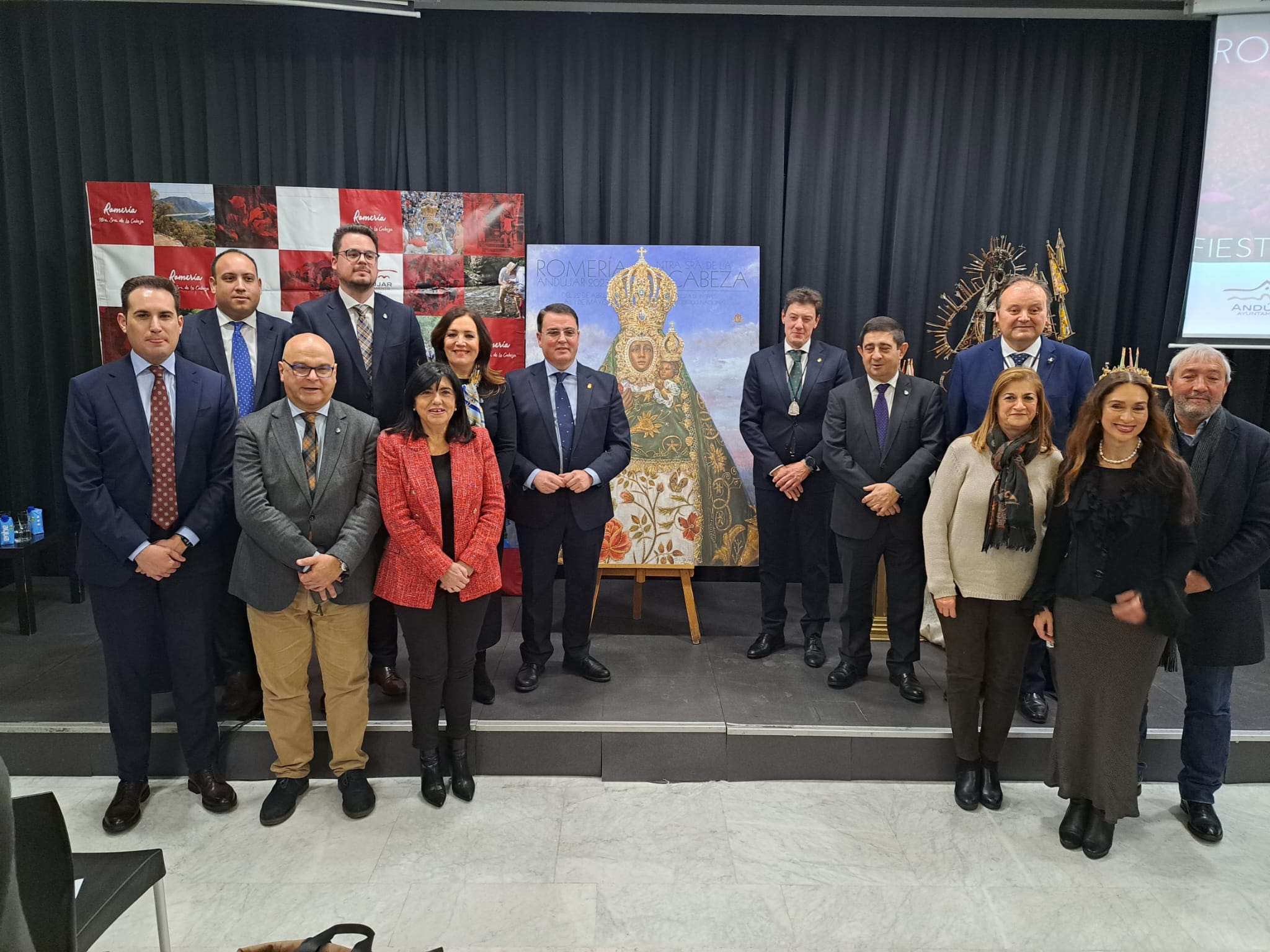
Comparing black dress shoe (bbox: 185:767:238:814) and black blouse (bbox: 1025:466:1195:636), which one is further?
black dress shoe (bbox: 185:767:238:814)

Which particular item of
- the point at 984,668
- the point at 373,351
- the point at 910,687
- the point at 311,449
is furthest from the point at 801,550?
the point at 311,449

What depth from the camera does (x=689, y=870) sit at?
8.16 feet

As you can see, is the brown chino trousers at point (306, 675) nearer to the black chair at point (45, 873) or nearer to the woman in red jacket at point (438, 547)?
the woman in red jacket at point (438, 547)

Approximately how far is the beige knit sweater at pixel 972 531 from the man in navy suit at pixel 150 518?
8.35ft

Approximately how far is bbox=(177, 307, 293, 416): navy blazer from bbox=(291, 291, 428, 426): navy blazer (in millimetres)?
111

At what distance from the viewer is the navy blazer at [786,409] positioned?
3611 millimetres

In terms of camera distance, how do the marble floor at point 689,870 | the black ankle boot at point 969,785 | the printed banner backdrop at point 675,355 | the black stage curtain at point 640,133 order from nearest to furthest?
1. the marble floor at point 689,870
2. the black ankle boot at point 969,785
3. the printed banner backdrop at point 675,355
4. the black stage curtain at point 640,133

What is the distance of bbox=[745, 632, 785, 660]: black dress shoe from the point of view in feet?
12.0

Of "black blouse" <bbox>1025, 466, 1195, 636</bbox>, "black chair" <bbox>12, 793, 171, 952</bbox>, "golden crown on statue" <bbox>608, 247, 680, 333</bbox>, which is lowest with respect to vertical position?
"black chair" <bbox>12, 793, 171, 952</bbox>

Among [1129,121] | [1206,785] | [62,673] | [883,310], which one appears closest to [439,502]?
[62,673]

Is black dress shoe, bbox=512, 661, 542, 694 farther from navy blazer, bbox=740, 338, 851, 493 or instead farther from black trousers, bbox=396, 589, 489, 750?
navy blazer, bbox=740, 338, 851, 493

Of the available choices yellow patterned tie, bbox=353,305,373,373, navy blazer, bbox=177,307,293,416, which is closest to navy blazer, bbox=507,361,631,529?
yellow patterned tie, bbox=353,305,373,373

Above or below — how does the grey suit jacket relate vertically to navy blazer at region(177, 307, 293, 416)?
below

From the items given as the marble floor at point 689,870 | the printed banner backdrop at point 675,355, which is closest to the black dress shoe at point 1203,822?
the marble floor at point 689,870
